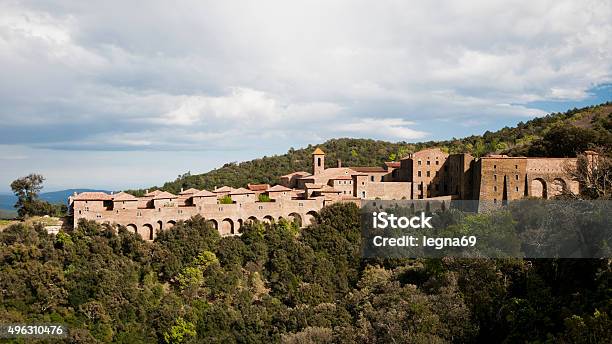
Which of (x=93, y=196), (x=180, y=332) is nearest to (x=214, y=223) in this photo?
(x=93, y=196)

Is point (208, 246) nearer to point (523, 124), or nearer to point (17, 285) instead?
point (17, 285)

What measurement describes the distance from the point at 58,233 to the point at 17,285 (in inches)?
154

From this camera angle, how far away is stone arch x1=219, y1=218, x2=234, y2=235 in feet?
115

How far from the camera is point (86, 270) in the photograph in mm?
28688

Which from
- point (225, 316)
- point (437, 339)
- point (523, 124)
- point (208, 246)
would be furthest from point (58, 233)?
point (523, 124)

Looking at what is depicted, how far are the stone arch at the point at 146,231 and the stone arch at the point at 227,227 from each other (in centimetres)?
454

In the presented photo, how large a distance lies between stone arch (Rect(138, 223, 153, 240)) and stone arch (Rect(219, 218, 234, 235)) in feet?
14.9

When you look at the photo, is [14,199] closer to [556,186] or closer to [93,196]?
[93,196]

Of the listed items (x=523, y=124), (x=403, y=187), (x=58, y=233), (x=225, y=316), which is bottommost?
(x=225, y=316)

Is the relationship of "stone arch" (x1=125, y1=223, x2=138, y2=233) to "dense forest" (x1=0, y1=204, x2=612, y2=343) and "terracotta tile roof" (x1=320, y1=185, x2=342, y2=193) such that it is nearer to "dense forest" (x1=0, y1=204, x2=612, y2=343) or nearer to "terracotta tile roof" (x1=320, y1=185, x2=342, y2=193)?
"dense forest" (x1=0, y1=204, x2=612, y2=343)

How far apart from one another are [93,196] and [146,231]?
377cm

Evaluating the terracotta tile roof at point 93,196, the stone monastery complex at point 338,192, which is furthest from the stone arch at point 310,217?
the terracotta tile roof at point 93,196

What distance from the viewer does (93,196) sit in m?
31.5

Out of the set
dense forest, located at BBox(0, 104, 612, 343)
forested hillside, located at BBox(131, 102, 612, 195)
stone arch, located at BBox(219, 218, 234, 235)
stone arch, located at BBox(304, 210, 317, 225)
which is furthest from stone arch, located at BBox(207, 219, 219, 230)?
forested hillside, located at BBox(131, 102, 612, 195)
